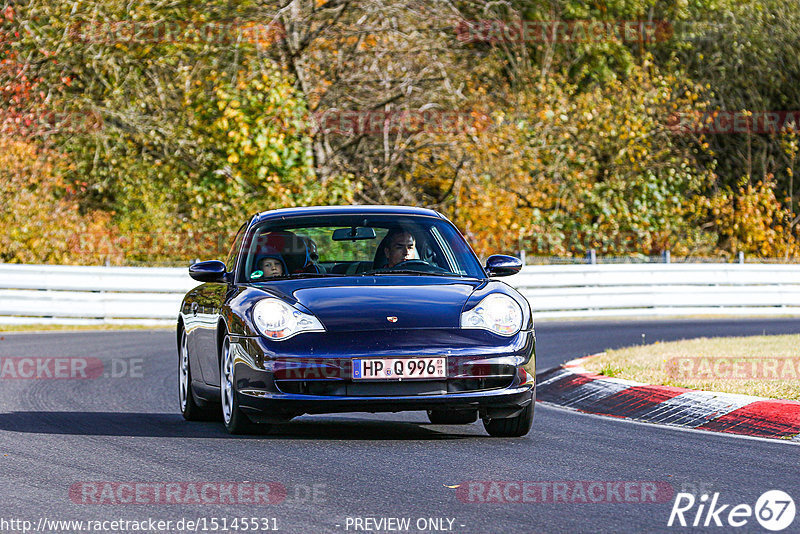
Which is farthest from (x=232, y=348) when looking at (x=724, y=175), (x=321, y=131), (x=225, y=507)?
(x=724, y=175)

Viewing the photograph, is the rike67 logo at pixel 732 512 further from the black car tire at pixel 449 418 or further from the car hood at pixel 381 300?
the black car tire at pixel 449 418

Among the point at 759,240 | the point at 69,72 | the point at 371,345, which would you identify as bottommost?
the point at 759,240

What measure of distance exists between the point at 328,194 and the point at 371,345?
63.8 ft

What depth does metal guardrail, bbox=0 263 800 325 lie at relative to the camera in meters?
23.3

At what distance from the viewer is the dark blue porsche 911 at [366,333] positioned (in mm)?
8367

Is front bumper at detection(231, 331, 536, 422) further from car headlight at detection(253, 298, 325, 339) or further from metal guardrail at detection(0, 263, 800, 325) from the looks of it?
metal guardrail at detection(0, 263, 800, 325)

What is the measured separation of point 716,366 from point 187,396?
5.13 meters

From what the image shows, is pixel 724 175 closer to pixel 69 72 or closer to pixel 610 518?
pixel 69 72

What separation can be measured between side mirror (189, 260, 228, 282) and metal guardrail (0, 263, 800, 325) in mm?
13894

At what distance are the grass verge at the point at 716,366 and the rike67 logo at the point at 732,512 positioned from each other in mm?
3680

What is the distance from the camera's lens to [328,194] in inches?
1089

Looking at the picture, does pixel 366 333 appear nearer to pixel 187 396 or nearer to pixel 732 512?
pixel 187 396

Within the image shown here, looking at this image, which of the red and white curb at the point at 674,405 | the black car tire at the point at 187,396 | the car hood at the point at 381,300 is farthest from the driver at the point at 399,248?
the red and white curb at the point at 674,405

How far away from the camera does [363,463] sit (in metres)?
7.80
